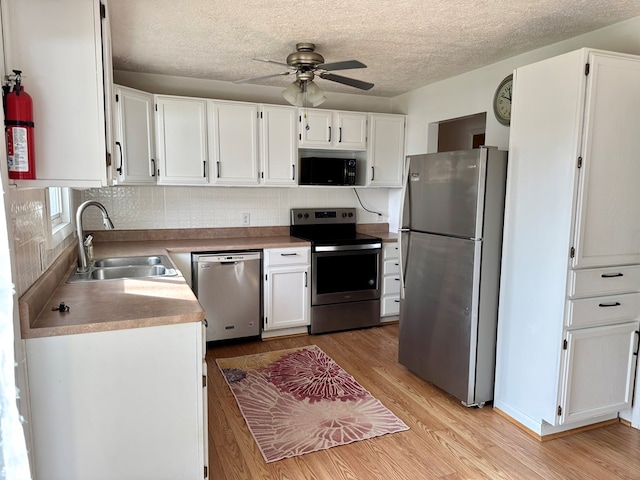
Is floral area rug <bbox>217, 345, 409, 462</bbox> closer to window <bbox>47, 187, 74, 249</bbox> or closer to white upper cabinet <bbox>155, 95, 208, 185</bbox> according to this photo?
window <bbox>47, 187, 74, 249</bbox>

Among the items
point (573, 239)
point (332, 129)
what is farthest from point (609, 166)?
point (332, 129)

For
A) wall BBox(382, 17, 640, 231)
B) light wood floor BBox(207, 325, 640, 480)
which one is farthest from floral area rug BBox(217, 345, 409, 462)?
wall BBox(382, 17, 640, 231)

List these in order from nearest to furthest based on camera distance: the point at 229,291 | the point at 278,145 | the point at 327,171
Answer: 1. the point at 229,291
2. the point at 278,145
3. the point at 327,171

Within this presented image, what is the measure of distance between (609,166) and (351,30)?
65.3 inches

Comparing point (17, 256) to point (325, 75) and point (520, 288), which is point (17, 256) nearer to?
point (325, 75)

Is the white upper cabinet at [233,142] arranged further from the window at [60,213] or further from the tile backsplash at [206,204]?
the window at [60,213]

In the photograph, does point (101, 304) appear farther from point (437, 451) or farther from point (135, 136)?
point (135, 136)

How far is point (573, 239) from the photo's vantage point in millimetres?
2281

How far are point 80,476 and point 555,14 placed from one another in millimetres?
3153

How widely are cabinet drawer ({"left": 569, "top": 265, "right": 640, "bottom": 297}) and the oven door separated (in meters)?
2.05

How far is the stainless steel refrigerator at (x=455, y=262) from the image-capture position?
2.64 metres

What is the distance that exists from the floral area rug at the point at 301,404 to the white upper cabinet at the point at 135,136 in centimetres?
166

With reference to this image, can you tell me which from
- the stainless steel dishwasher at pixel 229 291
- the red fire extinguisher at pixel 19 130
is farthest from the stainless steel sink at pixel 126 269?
the red fire extinguisher at pixel 19 130

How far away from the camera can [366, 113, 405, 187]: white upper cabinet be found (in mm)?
4387
